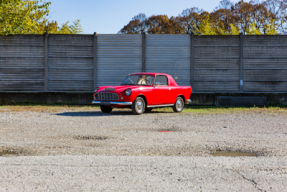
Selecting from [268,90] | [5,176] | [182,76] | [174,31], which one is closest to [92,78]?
[182,76]

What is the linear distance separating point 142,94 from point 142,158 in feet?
25.1

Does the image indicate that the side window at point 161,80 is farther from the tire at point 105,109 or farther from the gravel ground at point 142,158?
the gravel ground at point 142,158

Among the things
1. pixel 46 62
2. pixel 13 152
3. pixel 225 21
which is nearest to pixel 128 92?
pixel 13 152

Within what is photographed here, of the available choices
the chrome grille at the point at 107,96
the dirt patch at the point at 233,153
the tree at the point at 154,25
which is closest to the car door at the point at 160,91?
the chrome grille at the point at 107,96

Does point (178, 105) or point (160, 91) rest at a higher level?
point (160, 91)

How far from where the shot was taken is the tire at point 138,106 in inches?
495

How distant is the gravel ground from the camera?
390 centimetres

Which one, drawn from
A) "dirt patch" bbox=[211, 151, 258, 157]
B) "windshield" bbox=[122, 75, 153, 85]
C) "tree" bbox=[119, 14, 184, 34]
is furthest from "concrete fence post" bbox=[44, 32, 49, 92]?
"tree" bbox=[119, 14, 184, 34]

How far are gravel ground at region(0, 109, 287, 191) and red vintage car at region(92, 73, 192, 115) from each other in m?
3.78

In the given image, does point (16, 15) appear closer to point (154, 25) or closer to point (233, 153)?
point (233, 153)

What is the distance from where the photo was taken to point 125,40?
19.6m

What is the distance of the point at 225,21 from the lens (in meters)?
44.5

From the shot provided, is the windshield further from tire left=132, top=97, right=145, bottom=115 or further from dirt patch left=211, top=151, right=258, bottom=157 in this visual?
dirt patch left=211, top=151, right=258, bottom=157

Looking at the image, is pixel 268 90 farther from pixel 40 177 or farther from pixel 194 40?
pixel 40 177
